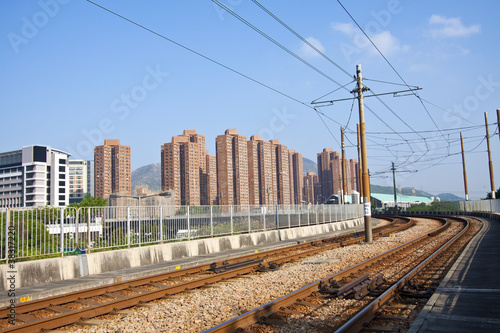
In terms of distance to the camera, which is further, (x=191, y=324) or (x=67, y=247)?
(x=67, y=247)

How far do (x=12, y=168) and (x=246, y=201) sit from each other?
9241cm

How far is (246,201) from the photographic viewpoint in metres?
122

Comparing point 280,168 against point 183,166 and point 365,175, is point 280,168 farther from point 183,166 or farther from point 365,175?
point 365,175

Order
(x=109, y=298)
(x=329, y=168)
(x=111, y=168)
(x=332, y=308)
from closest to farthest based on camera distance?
(x=332, y=308) → (x=109, y=298) → (x=329, y=168) → (x=111, y=168)

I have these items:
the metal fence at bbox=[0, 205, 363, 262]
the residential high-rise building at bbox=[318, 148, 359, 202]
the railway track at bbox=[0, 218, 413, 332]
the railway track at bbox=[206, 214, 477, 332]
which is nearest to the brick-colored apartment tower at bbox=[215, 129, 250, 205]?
the residential high-rise building at bbox=[318, 148, 359, 202]

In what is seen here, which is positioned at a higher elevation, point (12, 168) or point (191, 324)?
point (12, 168)

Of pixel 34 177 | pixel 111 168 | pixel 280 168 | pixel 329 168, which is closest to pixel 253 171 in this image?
pixel 280 168

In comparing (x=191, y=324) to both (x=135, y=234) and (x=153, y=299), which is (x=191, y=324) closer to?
(x=153, y=299)

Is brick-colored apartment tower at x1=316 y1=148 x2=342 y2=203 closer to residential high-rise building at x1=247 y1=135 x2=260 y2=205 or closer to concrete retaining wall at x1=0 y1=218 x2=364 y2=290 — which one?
residential high-rise building at x1=247 y1=135 x2=260 y2=205

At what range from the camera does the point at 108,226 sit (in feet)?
51.1

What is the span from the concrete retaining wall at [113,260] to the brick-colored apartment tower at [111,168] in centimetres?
15528

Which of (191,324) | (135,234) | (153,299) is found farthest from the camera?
(135,234)

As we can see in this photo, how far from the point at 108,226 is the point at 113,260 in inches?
57.8

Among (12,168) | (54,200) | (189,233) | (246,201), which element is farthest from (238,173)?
(189,233)
